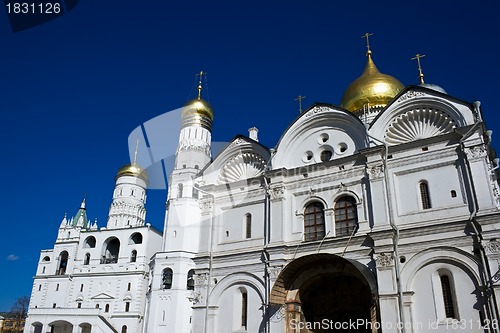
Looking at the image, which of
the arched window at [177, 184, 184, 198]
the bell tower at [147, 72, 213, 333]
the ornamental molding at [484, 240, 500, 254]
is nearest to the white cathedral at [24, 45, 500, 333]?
the ornamental molding at [484, 240, 500, 254]

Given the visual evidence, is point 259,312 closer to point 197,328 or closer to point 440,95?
point 197,328

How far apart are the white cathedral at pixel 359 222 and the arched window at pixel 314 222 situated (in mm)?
49

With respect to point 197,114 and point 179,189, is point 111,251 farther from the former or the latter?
point 197,114

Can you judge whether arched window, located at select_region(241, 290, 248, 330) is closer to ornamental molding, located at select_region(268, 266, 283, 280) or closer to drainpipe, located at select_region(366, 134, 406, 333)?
ornamental molding, located at select_region(268, 266, 283, 280)

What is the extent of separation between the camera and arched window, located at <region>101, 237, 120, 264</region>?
141 ft

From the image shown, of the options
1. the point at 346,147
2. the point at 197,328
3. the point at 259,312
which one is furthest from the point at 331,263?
the point at 197,328

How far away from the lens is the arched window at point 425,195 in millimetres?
16141

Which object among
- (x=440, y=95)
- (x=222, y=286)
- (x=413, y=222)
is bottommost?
(x=222, y=286)

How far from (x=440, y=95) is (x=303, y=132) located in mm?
5993

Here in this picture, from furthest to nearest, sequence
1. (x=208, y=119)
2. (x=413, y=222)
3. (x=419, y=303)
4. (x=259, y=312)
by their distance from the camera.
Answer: (x=208, y=119) → (x=259, y=312) → (x=413, y=222) → (x=419, y=303)

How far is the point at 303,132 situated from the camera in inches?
789

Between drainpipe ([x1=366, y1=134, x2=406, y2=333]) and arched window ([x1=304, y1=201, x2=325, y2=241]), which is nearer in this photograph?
drainpipe ([x1=366, y1=134, x2=406, y2=333])

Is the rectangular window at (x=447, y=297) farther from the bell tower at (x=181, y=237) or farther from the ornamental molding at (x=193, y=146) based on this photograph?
the ornamental molding at (x=193, y=146)

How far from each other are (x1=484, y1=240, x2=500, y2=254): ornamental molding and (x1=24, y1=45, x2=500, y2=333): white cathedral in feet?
0.09
